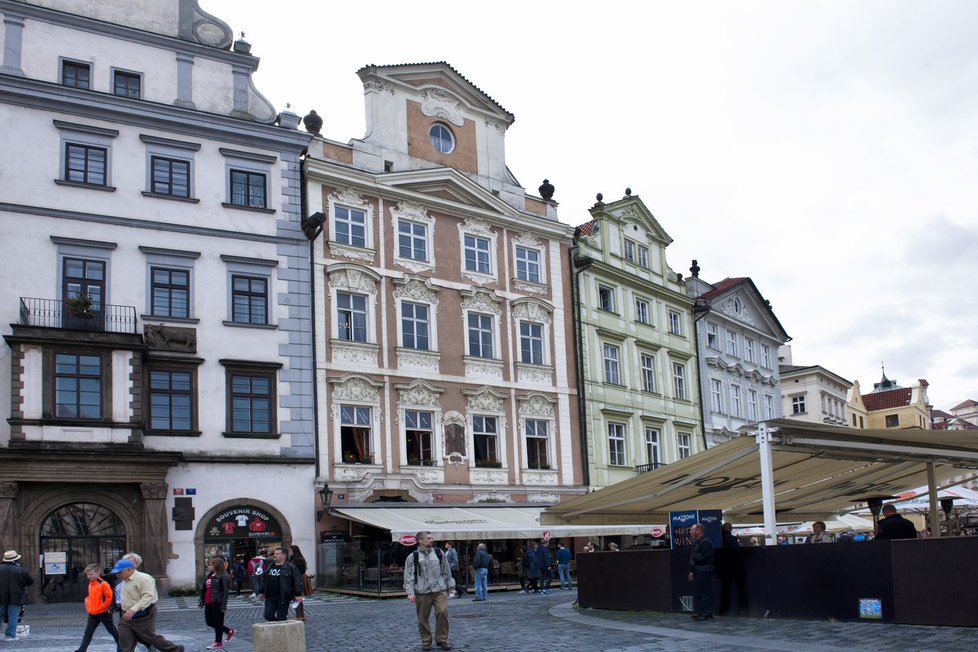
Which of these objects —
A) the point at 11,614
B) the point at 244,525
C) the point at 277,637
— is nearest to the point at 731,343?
the point at 244,525

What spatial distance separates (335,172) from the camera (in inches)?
1374

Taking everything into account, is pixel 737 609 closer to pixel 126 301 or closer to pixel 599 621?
Answer: pixel 599 621

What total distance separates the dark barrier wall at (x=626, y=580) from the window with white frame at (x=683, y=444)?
25.8 meters

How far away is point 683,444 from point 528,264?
469 inches

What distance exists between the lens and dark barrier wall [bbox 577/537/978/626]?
570 inches

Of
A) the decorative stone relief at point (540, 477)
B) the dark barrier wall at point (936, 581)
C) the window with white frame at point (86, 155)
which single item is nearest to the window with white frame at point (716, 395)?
the decorative stone relief at point (540, 477)

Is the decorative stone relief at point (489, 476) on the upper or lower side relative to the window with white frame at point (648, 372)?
lower

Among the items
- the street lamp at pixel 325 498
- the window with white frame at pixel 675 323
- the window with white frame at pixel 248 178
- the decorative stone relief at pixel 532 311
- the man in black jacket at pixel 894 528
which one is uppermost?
the window with white frame at pixel 248 178

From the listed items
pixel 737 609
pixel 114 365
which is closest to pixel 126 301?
pixel 114 365

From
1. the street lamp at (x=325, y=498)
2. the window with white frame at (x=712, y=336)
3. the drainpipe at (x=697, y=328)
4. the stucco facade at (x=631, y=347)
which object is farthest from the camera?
the window with white frame at (x=712, y=336)

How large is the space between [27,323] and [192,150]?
23.6 feet

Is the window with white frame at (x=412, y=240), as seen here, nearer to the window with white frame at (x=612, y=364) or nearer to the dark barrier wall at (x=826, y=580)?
the window with white frame at (x=612, y=364)

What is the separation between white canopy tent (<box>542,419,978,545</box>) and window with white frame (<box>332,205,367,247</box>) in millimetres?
15010

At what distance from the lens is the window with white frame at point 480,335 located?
3819 cm
